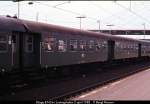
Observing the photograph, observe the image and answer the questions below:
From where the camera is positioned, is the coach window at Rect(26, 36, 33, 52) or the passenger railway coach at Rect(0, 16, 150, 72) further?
the coach window at Rect(26, 36, 33, 52)

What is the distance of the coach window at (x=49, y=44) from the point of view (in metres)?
20.0

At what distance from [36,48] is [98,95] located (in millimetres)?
4710

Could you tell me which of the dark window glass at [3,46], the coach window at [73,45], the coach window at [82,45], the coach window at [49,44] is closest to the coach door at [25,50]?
the dark window glass at [3,46]

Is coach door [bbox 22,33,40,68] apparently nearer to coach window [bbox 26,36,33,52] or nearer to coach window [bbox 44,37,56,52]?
coach window [bbox 26,36,33,52]

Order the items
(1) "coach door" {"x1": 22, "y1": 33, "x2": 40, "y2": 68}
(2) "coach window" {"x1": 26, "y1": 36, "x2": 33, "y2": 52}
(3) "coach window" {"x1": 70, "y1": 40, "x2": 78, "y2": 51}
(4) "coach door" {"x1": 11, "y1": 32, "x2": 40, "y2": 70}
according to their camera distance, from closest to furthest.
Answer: (4) "coach door" {"x1": 11, "y1": 32, "x2": 40, "y2": 70} < (1) "coach door" {"x1": 22, "y1": 33, "x2": 40, "y2": 68} < (2) "coach window" {"x1": 26, "y1": 36, "x2": 33, "y2": 52} < (3) "coach window" {"x1": 70, "y1": 40, "x2": 78, "y2": 51}

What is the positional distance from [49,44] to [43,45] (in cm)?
98

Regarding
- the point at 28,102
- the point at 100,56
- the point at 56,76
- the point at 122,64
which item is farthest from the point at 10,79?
the point at 122,64

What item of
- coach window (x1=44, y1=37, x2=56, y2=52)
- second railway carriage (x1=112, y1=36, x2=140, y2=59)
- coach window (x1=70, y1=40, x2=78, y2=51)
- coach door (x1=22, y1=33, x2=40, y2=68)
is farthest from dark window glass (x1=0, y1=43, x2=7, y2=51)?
second railway carriage (x1=112, y1=36, x2=140, y2=59)

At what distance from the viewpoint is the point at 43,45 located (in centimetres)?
1955

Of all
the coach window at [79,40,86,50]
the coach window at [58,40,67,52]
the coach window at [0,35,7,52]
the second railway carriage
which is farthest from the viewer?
the second railway carriage

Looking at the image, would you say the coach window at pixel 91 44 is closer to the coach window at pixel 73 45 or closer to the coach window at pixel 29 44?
the coach window at pixel 73 45

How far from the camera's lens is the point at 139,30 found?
112000 mm

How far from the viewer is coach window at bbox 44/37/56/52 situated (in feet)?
65.6

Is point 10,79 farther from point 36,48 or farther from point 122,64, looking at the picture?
point 122,64
